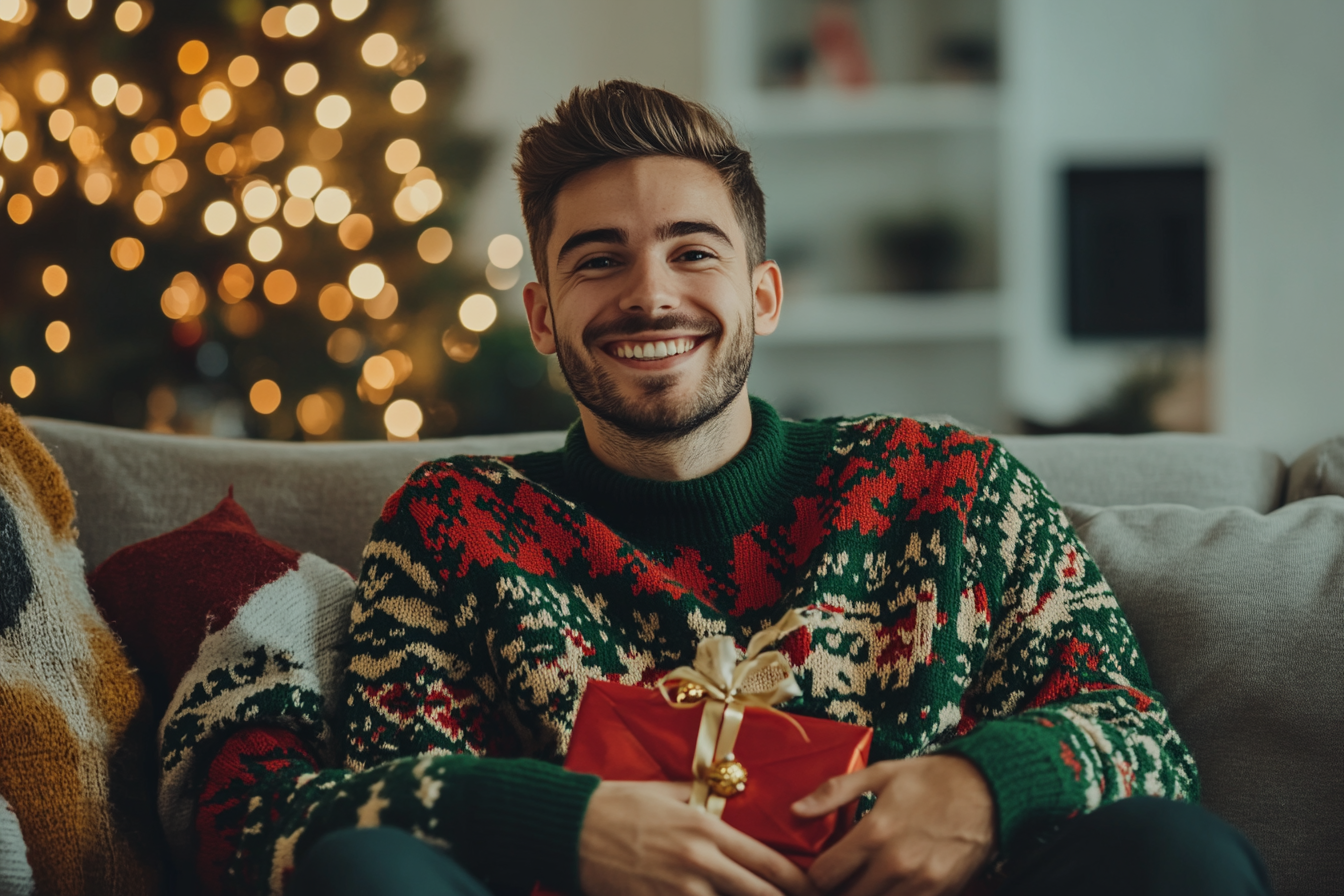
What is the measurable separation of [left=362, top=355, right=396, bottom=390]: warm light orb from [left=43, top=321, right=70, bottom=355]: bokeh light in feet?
2.48

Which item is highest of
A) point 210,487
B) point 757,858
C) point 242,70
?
point 242,70

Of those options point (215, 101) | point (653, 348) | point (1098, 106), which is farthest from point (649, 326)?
point (1098, 106)

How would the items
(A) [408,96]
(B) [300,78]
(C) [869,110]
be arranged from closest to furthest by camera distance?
(B) [300,78], (A) [408,96], (C) [869,110]

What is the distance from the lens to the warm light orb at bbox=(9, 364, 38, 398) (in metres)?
2.87

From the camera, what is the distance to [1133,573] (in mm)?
1331

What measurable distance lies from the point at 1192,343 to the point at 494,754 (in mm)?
3456

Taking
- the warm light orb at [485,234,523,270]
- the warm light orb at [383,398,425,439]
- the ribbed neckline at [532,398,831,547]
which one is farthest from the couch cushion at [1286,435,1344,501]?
the warm light orb at [485,234,523,270]

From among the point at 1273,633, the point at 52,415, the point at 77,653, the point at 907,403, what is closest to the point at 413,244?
the point at 52,415

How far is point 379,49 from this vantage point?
9.99 ft

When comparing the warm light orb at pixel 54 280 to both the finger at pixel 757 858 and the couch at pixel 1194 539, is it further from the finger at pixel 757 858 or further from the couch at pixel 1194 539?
the finger at pixel 757 858

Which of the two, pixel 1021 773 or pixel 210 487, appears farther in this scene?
pixel 210 487

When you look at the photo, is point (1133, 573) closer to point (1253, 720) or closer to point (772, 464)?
point (1253, 720)

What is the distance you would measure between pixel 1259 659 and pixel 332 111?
2.61 m

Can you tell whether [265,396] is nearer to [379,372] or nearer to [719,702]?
[379,372]
